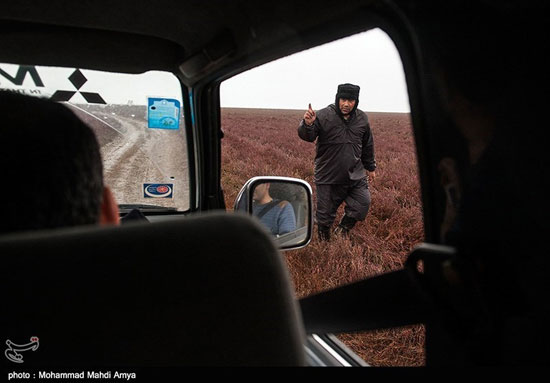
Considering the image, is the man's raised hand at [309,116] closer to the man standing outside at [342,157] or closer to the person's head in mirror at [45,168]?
the man standing outside at [342,157]

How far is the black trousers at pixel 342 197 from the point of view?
5289 millimetres

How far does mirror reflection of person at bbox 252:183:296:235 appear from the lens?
8.02ft

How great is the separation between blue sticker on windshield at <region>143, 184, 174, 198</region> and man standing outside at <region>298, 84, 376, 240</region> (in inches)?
74.4

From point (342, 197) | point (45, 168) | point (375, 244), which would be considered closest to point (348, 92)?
point (342, 197)

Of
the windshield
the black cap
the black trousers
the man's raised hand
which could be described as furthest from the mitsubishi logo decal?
the black trousers

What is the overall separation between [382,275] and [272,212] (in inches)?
50.0

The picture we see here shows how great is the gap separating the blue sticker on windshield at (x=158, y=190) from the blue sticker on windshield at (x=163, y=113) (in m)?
0.48

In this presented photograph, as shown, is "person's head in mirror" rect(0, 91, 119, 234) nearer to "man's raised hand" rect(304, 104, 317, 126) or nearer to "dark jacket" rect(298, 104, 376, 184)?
"man's raised hand" rect(304, 104, 317, 126)

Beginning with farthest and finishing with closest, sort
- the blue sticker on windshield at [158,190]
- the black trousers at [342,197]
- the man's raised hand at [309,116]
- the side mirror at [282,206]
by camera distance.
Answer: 1. the black trousers at [342,197]
2. the man's raised hand at [309,116]
3. the blue sticker on windshield at [158,190]
4. the side mirror at [282,206]

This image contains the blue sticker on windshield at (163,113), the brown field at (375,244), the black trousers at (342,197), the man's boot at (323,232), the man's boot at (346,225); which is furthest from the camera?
the man's boot at (346,225)

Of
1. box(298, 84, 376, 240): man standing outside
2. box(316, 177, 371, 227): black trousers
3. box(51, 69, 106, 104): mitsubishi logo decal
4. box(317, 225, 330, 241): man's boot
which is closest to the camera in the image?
box(51, 69, 106, 104): mitsubishi logo decal

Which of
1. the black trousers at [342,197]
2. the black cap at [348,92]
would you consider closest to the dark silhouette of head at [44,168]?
the black cap at [348,92]

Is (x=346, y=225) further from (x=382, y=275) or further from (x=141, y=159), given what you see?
(x=382, y=275)

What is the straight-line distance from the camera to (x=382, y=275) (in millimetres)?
1345
